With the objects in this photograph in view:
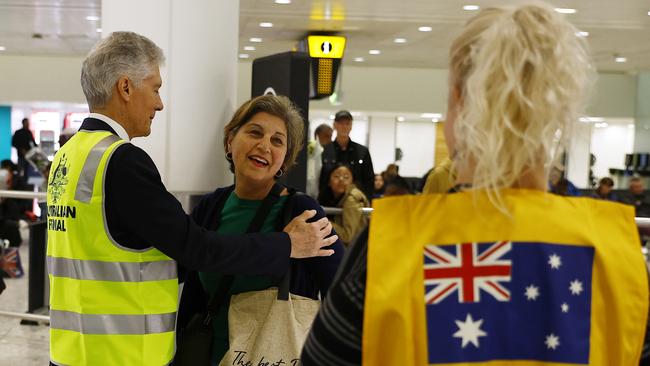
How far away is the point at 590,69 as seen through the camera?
1.12 meters

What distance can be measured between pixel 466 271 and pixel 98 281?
122cm

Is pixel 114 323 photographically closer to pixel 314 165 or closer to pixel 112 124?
pixel 112 124

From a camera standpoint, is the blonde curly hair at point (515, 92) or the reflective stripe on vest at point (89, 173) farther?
the reflective stripe on vest at point (89, 173)

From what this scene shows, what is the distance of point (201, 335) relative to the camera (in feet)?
6.62

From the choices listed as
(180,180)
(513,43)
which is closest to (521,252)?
(513,43)

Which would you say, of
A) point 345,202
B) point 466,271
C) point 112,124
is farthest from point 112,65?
point 345,202

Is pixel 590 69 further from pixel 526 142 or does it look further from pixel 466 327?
pixel 466 327

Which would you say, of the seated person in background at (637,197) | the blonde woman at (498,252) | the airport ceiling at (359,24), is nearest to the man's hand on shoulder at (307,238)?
the blonde woman at (498,252)

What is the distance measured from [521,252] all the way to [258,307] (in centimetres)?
103

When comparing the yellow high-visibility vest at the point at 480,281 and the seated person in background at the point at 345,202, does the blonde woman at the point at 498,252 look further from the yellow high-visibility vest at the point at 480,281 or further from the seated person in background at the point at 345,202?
the seated person in background at the point at 345,202

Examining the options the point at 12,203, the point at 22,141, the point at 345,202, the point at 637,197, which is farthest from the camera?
the point at 22,141

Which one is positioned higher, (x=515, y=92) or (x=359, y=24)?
(x=359, y=24)

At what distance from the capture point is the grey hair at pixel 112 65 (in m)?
2.06

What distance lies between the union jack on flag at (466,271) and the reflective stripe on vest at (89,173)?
1.17 meters
